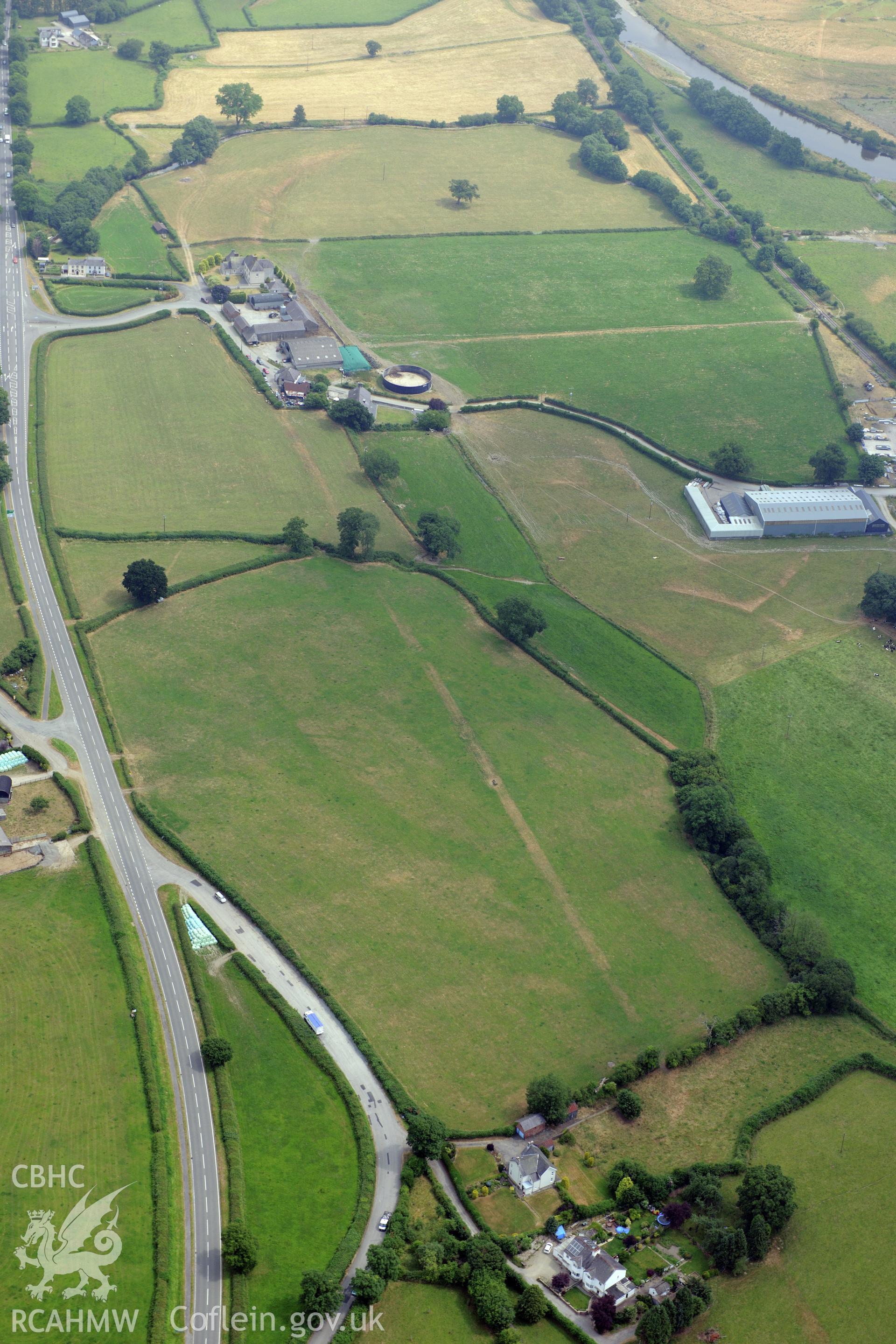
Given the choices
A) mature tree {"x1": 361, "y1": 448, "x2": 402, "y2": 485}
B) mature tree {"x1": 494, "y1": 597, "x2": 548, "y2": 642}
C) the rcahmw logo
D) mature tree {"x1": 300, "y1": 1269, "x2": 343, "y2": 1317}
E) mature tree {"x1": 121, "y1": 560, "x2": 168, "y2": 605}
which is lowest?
the rcahmw logo

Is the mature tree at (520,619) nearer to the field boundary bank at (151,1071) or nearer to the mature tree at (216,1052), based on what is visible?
the field boundary bank at (151,1071)

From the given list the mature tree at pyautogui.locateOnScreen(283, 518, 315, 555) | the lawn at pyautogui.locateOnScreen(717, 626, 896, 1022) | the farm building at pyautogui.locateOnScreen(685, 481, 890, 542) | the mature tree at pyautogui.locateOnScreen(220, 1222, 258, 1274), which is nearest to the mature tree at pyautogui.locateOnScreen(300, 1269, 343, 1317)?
the mature tree at pyautogui.locateOnScreen(220, 1222, 258, 1274)

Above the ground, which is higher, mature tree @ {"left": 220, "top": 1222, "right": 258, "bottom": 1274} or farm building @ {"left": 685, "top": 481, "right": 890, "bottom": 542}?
farm building @ {"left": 685, "top": 481, "right": 890, "bottom": 542}

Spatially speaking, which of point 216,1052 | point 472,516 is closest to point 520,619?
point 472,516

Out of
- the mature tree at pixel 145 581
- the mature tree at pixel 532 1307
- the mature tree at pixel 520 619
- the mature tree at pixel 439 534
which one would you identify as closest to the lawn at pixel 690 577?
the mature tree at pixel 520 619

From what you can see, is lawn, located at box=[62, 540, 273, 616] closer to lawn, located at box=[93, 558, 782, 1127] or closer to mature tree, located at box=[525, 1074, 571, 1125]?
lawn, located at box=[93, 558, 782, 1127]

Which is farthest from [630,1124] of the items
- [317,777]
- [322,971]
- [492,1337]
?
[317,777]

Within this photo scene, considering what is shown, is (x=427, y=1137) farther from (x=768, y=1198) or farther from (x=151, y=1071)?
(x=768, y=1198)
